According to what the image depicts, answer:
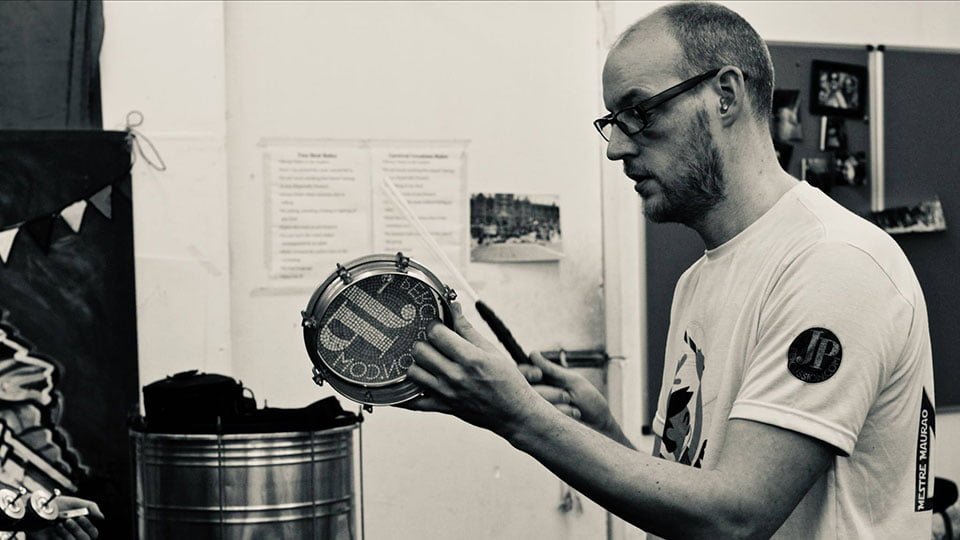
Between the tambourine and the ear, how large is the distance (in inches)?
18.5

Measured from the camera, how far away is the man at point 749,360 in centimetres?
140

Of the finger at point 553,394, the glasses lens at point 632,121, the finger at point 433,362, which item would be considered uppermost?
the glasses lens at point 632,121

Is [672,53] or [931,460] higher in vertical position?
[672,53]

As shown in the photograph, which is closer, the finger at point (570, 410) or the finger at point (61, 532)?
the finger at point (570, 410)

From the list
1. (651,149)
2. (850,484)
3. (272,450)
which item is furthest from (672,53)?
(272,450)

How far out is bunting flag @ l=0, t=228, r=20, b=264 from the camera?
298cm

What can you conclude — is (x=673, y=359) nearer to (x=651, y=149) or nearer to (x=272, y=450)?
(x=651, y=149)

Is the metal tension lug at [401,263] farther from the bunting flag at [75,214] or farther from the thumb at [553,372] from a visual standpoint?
the bunting flag at [75,214]

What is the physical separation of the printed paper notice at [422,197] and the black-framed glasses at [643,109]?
1723 millimetres

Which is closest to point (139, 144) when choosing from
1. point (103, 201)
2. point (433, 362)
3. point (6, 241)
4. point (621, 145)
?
point (103, 201)

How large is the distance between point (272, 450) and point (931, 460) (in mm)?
1342

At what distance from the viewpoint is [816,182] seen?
3.77 meters

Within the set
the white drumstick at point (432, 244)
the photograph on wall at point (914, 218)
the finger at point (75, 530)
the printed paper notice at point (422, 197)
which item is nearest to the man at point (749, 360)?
the white drumstick at point (432, 244)

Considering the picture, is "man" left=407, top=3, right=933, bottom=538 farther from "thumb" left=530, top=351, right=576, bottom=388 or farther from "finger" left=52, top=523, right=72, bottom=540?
"finger" left=52, top=523, right=72, bottom=540
